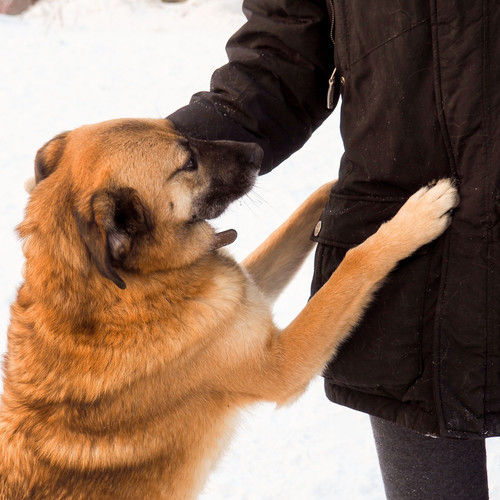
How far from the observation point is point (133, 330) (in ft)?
6.85

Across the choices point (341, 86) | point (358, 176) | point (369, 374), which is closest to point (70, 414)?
point (369, 374)

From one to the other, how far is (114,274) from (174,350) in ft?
Result: 1.16

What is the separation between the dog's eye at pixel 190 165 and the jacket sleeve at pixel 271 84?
3.7 inches

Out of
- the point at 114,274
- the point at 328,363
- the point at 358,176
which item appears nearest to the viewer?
the point at 358,176

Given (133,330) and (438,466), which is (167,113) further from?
(438,466)

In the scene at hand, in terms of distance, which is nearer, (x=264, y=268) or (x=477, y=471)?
(x=477, y=471)

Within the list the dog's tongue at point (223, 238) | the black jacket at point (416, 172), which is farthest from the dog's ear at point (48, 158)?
the black jacket at point (416, 172)

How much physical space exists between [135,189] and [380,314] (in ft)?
2.97

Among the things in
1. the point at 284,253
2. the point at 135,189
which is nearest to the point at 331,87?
the point at 135,189

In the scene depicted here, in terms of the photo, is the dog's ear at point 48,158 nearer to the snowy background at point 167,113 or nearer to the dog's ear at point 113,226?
the dog's ear at point 113,226

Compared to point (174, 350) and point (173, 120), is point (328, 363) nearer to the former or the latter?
point (174, 350)

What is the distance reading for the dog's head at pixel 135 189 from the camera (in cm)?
205

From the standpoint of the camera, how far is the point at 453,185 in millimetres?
1620

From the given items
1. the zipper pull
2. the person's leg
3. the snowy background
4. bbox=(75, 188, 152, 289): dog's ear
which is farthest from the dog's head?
the person's leg
